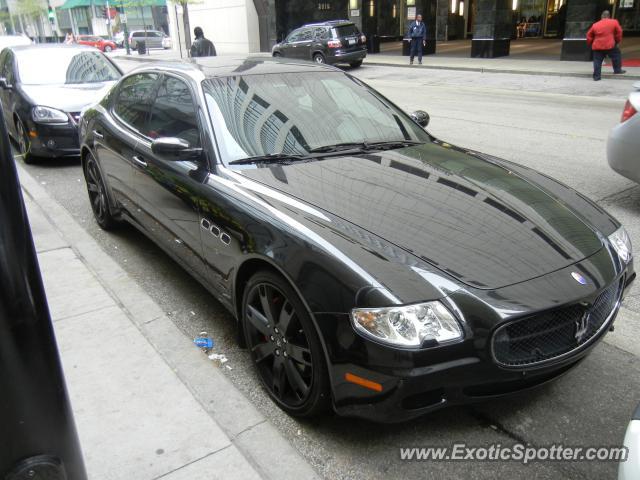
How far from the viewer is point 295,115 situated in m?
3.66

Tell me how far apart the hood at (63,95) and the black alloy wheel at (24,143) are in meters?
0.51

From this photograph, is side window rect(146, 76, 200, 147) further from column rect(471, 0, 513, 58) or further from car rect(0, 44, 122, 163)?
column rect(471, 0, 513, 58)

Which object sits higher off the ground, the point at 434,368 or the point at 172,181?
the point at 172,181

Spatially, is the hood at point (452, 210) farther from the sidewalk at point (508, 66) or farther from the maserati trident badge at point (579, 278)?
the sidewalk at point (508, 66)

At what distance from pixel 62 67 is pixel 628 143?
790 cm

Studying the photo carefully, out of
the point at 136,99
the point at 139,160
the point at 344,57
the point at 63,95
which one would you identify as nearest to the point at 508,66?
the point at 344,57

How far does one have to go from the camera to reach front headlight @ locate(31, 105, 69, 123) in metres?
7.60

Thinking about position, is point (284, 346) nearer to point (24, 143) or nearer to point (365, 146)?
point (365, 146)

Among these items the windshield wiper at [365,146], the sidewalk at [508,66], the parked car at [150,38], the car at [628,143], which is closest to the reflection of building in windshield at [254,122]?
the windshield wiper at [365,146]

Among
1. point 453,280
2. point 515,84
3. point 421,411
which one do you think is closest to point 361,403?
point 421,411

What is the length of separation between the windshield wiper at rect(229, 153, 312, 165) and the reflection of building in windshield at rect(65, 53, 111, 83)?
6.44 m

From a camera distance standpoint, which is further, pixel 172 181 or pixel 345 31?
pixel 345 31

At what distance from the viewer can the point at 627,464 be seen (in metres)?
1.72

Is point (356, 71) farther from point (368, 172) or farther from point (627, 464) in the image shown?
point (627, 464)
